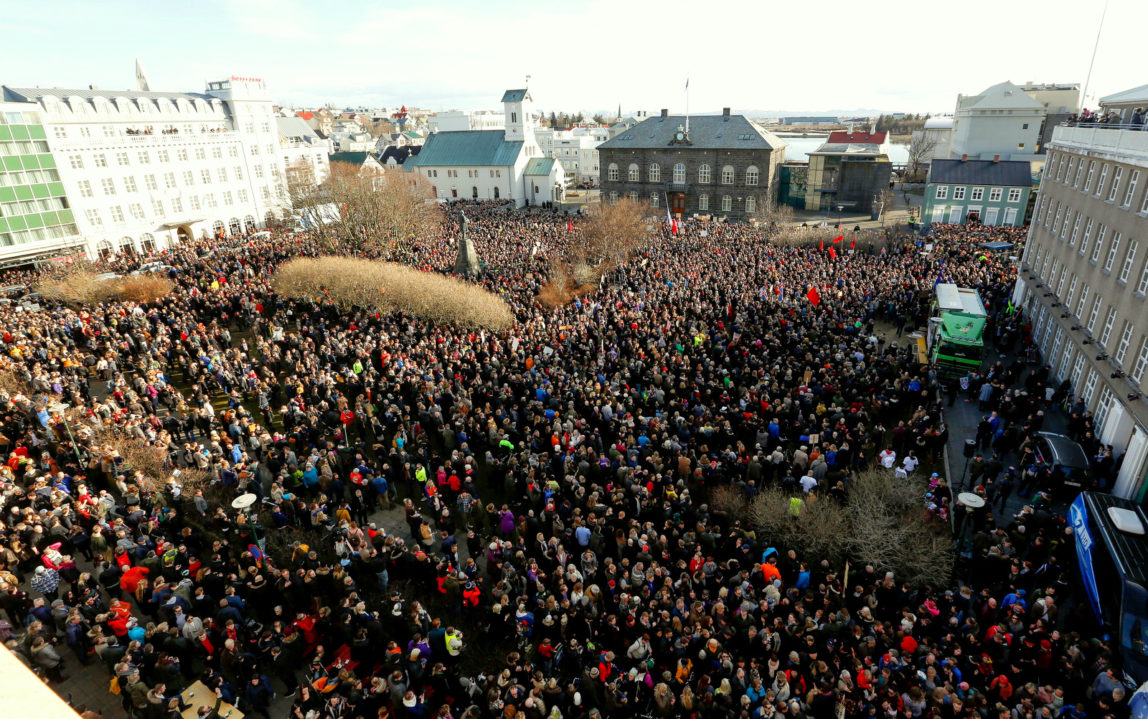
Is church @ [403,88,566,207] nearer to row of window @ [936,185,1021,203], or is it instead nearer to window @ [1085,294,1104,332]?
row of window @ [936,185,1021,203]

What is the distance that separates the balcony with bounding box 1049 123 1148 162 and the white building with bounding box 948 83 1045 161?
39.1m

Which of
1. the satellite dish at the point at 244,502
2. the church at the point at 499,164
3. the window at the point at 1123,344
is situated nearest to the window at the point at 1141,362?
the window at the point at 1123,344

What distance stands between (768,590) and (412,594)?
7.28 metres

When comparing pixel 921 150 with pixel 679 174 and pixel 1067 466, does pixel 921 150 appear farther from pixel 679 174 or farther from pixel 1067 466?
pixel 1067 466

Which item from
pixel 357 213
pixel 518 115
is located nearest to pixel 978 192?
pixel 518 115

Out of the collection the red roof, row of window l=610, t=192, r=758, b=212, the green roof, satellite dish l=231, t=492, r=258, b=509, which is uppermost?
the red roof

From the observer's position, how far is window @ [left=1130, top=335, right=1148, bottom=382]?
51.6 ft

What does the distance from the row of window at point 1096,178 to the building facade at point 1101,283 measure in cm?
4

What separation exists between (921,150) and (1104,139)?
75613 mm

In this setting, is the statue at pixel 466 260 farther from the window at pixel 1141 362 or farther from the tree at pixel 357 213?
the window at pixel 1141 362

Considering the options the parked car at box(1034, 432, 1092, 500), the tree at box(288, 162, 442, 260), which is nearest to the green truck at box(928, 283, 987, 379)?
the parked car at box(1034, 432, 1092, 500)

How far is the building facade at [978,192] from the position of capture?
46594 mm

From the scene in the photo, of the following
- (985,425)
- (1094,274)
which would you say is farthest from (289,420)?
(1094,274)

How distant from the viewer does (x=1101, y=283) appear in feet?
63.4
